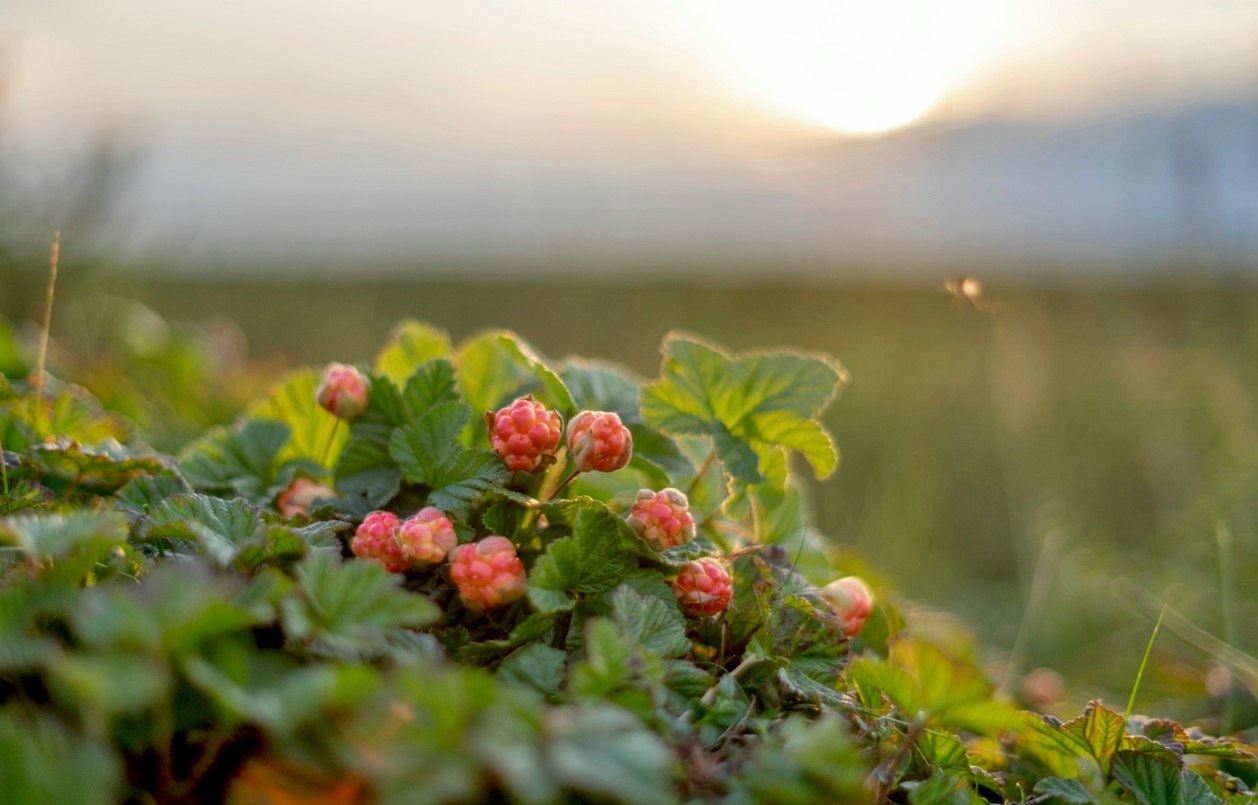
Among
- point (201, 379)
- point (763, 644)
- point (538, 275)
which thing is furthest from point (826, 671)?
point (538, 275)

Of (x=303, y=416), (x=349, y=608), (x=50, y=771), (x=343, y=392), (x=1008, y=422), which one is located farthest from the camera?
(x=1008, y=422)

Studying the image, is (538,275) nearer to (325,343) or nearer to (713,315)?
(713,315)

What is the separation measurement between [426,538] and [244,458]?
39cm

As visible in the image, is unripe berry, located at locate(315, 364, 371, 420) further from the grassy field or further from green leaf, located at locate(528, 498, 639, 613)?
the grassy field

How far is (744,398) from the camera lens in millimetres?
1042

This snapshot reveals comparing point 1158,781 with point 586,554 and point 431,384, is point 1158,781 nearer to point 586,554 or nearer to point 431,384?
point 586,554

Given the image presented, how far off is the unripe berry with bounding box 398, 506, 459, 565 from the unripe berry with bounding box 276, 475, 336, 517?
229mm

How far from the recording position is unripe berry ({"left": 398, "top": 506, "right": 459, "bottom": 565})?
813 mm

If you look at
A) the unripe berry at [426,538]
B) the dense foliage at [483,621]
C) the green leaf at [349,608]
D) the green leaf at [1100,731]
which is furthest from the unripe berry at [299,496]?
the green leaf at [1100,731]

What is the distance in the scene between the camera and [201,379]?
2158 mm

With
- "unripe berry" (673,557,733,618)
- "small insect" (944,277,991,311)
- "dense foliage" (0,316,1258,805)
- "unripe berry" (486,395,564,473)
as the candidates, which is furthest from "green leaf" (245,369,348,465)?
"small insect" (944,277,991,311)

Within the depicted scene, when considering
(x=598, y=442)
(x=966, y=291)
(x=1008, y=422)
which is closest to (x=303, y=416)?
(x=598, y=442)

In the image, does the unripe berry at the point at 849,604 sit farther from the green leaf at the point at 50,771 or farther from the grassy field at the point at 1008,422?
the green leaf at the point at 50,771

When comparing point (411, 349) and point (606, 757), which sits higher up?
point (411, 349)
